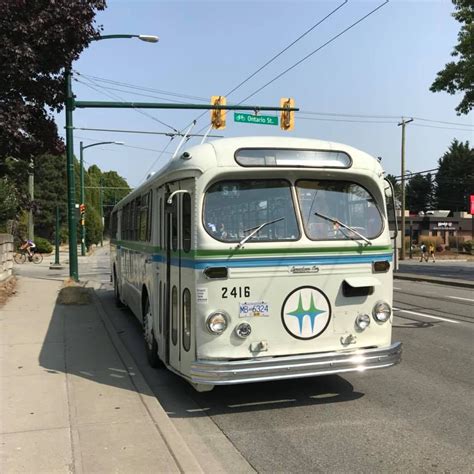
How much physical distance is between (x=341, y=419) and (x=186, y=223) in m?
2.44

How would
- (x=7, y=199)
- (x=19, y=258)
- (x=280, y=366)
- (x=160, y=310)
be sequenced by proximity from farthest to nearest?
(x=19, y=258)
(x=7, y=199)
(x=160, y=310)
(x=280, y=366)

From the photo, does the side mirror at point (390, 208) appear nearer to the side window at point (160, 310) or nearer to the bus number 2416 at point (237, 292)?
the bus number 2416 at point (237, 292)

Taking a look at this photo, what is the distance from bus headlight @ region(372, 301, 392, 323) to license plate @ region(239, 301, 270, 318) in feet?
4.03

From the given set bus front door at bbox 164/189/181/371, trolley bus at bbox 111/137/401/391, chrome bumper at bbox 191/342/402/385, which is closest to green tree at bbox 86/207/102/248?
bus front door at bbox 164/189/181/371

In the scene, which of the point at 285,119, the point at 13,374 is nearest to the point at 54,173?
the point at 285,119

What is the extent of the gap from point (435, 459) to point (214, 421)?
2.02 meters

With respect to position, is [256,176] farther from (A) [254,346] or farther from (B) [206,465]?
(B) [206,465]

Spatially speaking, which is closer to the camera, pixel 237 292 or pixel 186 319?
pixel 237 292

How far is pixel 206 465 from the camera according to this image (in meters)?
4.18

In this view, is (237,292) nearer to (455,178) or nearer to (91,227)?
(91,227)

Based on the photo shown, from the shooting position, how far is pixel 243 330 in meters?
5.24

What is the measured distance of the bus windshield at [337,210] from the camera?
559cm

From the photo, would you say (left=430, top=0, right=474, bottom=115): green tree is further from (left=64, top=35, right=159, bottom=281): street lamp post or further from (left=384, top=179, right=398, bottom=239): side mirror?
(left=384, top=179, right=398, bottom=239): side mirror

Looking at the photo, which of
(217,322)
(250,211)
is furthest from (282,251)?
(217,322)
